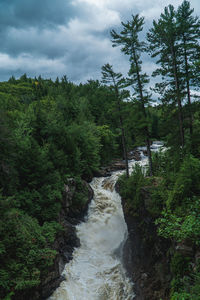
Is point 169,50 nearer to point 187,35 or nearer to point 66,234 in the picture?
point 187,35

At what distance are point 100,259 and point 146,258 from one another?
3528 millimetres

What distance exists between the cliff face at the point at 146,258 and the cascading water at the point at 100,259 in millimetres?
631

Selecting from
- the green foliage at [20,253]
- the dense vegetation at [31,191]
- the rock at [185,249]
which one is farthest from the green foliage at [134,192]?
the green foliage at [20,253]

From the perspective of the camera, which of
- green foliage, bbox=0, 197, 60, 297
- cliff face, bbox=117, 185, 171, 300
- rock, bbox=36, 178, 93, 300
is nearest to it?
green foliage, bbox=0, 197, 60, 297

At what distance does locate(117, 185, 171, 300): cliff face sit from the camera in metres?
8.30

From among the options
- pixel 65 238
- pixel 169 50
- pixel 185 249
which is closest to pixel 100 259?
pixel 65 238

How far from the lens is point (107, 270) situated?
36.5 feet

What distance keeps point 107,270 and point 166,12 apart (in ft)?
59.1

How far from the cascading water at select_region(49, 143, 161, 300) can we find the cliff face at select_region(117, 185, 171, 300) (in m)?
0.63

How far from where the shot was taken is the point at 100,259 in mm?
12195

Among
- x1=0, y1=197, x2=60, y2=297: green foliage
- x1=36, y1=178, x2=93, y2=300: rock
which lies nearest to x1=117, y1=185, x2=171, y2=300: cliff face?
x1=36, y1=178, x2=93, y2=300: rock

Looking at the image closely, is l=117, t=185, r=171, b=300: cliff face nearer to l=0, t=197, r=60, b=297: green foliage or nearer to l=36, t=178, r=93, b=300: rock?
l=36, t=178, r=93, b=300: rock

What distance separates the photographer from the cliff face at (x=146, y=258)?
8.30 metres

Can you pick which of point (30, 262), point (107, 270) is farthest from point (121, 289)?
point (30, 262)
